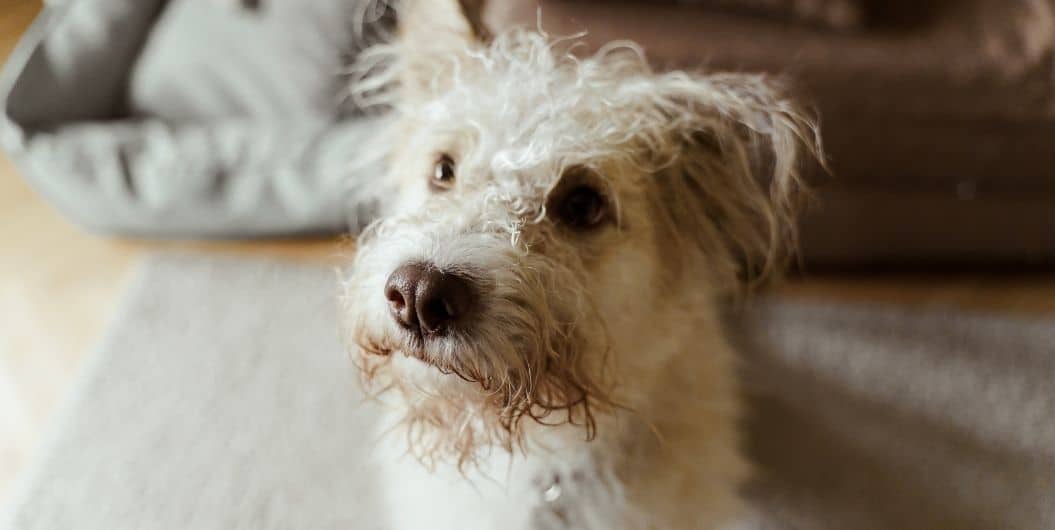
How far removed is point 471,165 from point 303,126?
3.95 feet

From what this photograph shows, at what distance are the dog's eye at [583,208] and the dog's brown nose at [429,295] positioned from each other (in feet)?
0.96

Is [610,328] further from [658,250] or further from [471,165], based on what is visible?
[471,165]

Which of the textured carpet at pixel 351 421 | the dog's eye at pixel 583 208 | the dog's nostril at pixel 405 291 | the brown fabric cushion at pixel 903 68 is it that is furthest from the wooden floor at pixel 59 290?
the dog's nostril at pixel 405 291

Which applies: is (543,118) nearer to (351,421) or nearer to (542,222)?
(542,222)

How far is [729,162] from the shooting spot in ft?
4.42

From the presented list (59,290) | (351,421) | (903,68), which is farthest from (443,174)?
(59,290)

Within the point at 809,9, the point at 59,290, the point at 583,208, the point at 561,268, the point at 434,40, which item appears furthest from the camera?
the point at 59,290

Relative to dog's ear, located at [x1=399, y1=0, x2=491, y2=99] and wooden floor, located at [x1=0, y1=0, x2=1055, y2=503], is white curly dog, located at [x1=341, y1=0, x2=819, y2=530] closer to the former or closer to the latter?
dog's ear, located at [x1=399, y1=0, x2=491, y2=99]

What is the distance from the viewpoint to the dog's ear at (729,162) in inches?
50.8

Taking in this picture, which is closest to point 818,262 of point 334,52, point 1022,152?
point 1022,152

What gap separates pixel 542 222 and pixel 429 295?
0.27 meters

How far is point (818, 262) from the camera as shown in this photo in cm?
223

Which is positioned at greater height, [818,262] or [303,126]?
[303,126]

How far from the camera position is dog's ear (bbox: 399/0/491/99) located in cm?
141
